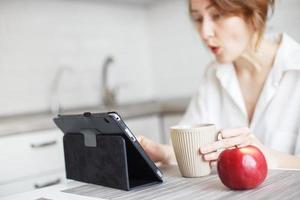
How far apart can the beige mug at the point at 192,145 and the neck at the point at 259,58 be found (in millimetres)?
691

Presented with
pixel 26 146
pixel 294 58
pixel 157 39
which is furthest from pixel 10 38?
pixel 294 58

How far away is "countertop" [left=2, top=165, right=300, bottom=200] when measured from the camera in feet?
2.36

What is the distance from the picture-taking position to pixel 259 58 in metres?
1.51

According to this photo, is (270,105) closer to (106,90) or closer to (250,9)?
(250,9)

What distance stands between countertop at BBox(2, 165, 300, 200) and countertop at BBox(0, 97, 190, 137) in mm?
935

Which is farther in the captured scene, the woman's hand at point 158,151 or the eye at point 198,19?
the eye at point 198,19

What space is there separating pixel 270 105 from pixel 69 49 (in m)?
1.68

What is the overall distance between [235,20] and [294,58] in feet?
0.72

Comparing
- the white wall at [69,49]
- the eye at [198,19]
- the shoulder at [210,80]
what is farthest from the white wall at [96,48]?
the eye at [198,19]

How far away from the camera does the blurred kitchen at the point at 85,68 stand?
2070mm

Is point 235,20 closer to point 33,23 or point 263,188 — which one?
point 263,188

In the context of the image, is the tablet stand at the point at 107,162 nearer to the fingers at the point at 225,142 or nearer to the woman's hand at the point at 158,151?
the fingers at the point at 225,142

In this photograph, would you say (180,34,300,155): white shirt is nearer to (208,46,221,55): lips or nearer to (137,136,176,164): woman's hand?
(208,46,221,55): lips

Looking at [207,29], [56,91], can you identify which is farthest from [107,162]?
[56,91]
